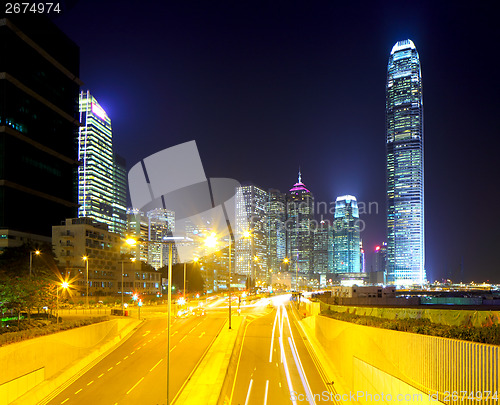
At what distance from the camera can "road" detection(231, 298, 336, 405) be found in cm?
2095

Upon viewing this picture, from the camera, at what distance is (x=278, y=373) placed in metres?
26.0

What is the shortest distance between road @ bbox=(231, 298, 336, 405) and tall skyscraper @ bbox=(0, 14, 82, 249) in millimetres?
51668

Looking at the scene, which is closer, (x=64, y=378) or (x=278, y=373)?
(x=64, y=378)

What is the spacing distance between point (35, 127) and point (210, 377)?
70.7 m

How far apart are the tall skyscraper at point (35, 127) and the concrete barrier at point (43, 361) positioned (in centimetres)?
4900

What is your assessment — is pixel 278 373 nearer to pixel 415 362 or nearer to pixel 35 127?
pixel 415 362

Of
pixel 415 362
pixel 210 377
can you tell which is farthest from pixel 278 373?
pixel 415 362

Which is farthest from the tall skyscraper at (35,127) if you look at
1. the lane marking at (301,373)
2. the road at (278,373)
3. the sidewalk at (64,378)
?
the lane marking at (301,373)

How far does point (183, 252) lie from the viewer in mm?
173375

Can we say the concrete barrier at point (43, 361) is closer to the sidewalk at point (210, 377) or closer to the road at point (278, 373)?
the sidewalk at point (210, 377)

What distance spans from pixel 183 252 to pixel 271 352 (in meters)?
143

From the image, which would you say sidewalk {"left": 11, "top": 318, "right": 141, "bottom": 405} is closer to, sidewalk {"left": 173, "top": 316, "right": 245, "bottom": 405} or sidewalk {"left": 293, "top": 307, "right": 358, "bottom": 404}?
sidewalk {"left": 173, "top": 316, "right": 245, "bottom": 405}

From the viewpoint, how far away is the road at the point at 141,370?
2088 cm

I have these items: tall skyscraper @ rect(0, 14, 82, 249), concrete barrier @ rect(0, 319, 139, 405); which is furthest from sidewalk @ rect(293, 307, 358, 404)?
tall skyscraper @ rect(0, 14, 82, 249)
